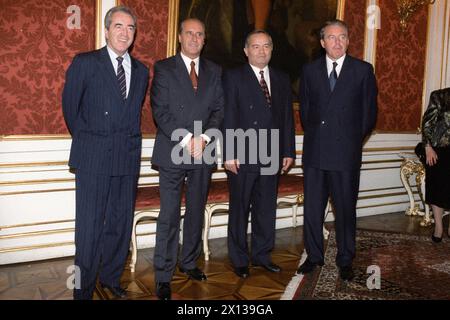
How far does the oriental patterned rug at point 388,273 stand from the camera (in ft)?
10.6

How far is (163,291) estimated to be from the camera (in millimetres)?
3043

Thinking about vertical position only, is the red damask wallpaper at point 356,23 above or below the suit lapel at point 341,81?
above

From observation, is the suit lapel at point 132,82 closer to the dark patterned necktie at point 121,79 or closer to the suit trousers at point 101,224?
the dark patterned necktie at point 121,79

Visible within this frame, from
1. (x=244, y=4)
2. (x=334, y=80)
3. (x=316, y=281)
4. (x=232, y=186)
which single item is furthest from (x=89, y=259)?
(x=244, y=4)

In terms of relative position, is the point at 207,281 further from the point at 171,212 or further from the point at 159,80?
the point at 159,80

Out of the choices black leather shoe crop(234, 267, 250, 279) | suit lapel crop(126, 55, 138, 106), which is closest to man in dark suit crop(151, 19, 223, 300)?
suit lapel crop(126, 55, 138, 106)

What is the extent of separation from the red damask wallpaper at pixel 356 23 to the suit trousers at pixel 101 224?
375 cm

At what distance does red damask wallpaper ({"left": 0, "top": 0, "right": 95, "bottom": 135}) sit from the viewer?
138 inches

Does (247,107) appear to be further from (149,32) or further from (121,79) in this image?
(149,32)

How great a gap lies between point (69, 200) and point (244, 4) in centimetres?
262

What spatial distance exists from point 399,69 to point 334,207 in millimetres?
3447

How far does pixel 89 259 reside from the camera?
2838mm

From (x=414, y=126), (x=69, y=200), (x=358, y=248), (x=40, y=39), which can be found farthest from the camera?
(x=414, y=126)
